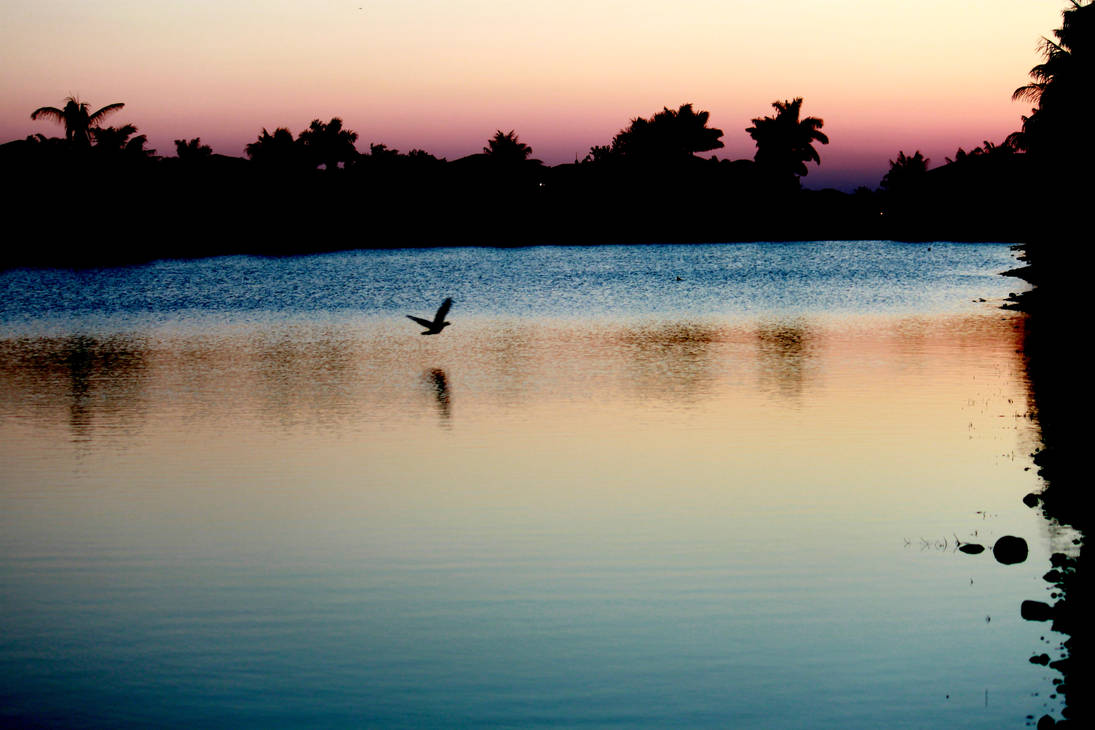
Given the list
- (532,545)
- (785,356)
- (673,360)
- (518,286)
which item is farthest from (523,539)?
(518,286)

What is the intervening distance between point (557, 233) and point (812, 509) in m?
123

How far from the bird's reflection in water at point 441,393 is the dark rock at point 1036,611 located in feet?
38.3

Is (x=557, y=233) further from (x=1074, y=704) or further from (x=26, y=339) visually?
(x=1074, y=704)

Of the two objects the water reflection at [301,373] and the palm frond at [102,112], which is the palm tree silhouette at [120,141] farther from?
the water reflection at [301,373]

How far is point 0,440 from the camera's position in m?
19.0

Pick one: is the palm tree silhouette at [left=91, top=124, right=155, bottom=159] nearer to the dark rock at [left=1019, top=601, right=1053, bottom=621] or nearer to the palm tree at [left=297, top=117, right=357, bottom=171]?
the palm tree at [left=297, top=117, right=357, bottom=171]

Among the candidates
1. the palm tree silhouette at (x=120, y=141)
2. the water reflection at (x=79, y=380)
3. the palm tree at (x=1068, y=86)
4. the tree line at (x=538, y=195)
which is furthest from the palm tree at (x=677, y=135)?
the water reflection at (x=79, y=380)

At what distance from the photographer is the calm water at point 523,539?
27.2 feet

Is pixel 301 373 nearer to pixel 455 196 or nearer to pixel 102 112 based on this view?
pixel 102 112

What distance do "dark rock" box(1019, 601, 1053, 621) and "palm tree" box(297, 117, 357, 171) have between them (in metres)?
121

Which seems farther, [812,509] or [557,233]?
[557,233]

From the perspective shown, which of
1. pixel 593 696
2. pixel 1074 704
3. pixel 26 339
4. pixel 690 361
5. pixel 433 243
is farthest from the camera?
pixel 433 243

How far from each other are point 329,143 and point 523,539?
389 ft

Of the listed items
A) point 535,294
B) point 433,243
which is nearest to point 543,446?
point 535,294
